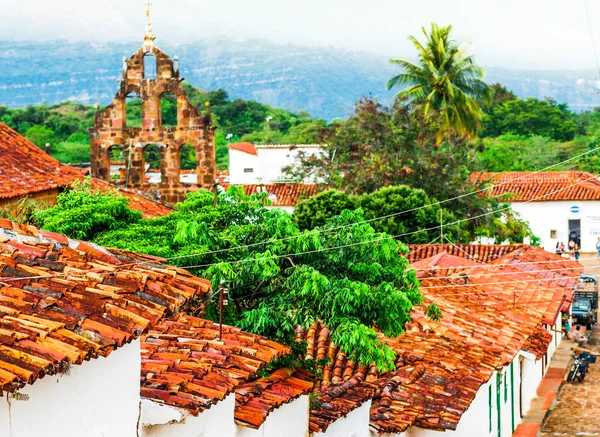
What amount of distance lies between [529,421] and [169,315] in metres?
14.1

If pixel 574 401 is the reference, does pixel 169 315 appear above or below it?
above

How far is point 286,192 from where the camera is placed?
4409 cm

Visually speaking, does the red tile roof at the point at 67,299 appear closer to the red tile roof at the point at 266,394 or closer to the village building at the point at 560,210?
the red tile roof at the point at 266,394

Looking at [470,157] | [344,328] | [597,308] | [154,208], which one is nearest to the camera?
[344,328]

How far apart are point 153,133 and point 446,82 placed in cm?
2106

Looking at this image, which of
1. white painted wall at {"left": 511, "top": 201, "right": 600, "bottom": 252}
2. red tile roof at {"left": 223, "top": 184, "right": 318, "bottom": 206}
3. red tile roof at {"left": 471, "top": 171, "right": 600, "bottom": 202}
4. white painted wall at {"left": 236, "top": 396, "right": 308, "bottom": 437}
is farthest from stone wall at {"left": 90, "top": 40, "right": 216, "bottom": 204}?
white painted wall at {"left": 511, "top": 201, "right": 600, "bottom": 252}

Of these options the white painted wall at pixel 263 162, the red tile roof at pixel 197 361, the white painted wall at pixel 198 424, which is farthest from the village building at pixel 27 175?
the white painted wall at pixel 263 162

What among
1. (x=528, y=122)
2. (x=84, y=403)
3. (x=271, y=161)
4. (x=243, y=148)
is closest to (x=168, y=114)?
(x=243, y=148)

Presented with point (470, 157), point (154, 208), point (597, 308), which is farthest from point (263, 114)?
point (154, 208)

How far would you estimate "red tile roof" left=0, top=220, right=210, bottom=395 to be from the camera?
19.1ft

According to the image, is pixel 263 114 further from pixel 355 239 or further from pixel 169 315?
pixel 169 315

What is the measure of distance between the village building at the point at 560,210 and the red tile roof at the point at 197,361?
41.5 metres

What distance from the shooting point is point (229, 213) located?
1394 centimetres

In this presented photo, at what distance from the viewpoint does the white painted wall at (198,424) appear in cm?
760
